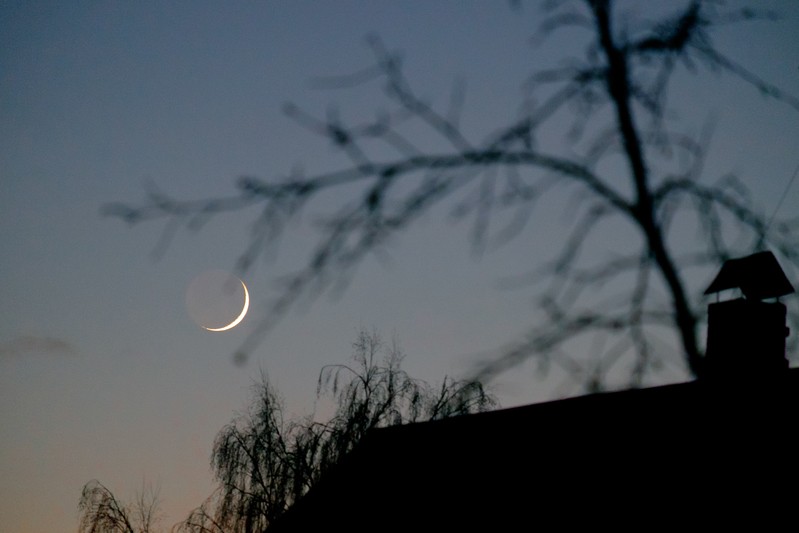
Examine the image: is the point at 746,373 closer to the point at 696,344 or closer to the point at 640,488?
the point at 640,488

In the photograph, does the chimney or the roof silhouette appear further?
the chimney

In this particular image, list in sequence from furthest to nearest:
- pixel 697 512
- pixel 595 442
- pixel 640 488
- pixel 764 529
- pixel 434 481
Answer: pixel 434 481, pixel 595 442, pixel 640 488, pixel 697 512, pixel 764 529

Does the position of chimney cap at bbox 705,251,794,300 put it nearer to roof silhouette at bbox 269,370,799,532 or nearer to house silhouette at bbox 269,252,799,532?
house silhouette at bbox 269,252,799,532

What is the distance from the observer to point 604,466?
7.61 metres

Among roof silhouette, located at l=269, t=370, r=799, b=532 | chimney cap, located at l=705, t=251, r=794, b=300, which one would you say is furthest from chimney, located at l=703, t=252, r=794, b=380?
roof silhouette, located at l=269, t=370, r=799, b=532

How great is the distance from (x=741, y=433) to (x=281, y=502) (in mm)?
17048

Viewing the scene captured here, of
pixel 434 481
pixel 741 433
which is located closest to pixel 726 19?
pixel 741 433

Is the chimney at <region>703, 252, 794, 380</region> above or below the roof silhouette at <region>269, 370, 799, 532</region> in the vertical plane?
above

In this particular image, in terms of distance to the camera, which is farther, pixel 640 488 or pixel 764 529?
pixel 640 488

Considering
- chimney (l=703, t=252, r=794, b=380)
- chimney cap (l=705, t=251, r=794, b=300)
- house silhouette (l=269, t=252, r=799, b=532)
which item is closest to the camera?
house silhouette (l=269, t=252, r=799, b=532)

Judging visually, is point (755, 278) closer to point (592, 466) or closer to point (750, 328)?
point (750, 328)

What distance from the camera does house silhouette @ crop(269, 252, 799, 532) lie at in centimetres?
654

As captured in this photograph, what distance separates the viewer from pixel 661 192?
5121mm

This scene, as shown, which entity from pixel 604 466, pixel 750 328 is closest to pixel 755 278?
pixel 750 328
